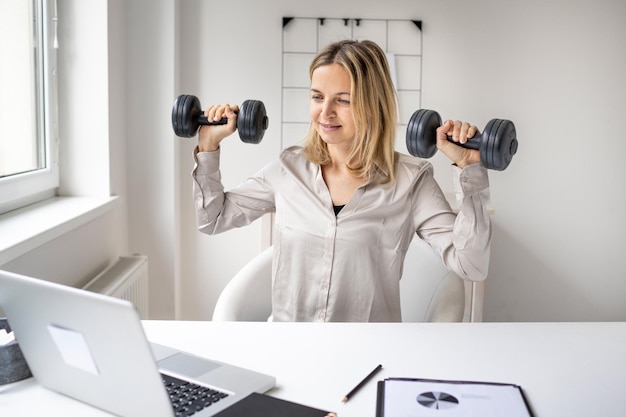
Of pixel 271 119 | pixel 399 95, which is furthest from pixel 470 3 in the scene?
pixel 271 119

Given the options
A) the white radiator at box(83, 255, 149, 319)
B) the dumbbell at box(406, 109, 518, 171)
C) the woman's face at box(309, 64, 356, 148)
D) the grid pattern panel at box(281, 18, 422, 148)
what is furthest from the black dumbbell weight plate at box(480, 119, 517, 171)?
the grid pattern panel at box(281, 18, 422, 148)

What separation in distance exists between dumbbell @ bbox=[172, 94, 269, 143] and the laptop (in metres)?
0.74

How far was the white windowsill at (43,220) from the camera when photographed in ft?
5.89

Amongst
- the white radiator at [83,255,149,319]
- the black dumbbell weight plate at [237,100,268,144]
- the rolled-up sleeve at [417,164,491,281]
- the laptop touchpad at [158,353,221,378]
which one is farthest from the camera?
the white radiator at [83,255,149,319]

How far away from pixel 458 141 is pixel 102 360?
0.98 m

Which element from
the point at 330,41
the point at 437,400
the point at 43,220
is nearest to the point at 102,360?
the point at 437,400

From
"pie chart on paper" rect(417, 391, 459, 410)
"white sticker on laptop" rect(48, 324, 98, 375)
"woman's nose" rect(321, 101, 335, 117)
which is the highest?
"woman's nose" rect(321, 101, 335, 117)

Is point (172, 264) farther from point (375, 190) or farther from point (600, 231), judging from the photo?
point (600, 231)

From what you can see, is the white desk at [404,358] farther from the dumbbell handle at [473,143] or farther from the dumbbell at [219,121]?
the dumbbell at [219,121]

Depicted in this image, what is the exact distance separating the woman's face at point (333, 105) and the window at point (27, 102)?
39.0 inches

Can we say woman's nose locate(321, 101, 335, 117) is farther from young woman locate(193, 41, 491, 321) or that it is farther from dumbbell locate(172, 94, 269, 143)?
dumbbell locate(172, 94, 269, 143)

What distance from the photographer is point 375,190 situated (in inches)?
77.1

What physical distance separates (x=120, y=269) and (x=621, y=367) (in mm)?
1834

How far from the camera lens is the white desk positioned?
1.21 m
